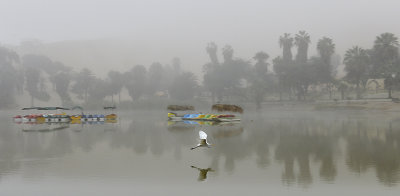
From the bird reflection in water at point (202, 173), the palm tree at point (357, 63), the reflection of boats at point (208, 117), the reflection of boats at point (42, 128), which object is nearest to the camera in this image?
the bird reflection in water at point (202, 173)

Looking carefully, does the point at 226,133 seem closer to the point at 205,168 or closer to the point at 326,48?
the point at 205,168

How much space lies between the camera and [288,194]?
19.3 metres

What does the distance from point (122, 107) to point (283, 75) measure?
79.9 metres

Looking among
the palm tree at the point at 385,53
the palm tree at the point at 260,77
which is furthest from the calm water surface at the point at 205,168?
the palm tree at the point at 260,77

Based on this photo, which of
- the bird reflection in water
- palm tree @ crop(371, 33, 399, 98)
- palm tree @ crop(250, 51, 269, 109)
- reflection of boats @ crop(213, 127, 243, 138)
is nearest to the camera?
the bird reflection in water

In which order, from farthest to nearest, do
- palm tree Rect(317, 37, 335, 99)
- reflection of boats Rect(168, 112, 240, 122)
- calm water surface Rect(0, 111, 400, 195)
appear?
palm tree Rect(317, 37, 335, 99) → reflection of boats Rect(168, 112, 240, 122) → calm water surface Rect(0, 111, 400, 195)

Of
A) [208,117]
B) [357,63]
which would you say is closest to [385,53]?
[357,63]

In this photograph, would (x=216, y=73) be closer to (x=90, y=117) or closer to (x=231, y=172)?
(x=90, y=117)

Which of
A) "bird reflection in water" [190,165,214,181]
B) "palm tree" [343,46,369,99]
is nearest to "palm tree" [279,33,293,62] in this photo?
"palm tree" [343,46,369,99]

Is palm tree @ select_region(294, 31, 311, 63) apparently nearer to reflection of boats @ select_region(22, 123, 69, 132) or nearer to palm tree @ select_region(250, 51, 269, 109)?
palm tree @ select_region(250, 51, 269, 109)

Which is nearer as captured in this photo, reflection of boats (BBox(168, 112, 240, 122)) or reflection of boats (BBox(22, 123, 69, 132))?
reflection of boats (BBox(22, 123, 69, 132))

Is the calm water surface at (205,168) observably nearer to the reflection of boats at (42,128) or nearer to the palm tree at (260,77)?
the reflection of boats at (42,128)

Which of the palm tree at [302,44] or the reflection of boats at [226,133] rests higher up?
the palm tree at [302,44]

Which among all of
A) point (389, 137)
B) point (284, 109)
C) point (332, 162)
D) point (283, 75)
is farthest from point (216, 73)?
point (332, 162)
